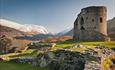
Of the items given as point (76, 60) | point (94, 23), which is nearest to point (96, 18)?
point (94, 23)

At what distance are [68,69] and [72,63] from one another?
920mm

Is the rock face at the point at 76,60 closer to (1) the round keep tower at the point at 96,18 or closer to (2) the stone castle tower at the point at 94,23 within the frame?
(2) the stone castle tower at the point at 94,23

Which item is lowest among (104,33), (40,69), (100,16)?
(40,69)

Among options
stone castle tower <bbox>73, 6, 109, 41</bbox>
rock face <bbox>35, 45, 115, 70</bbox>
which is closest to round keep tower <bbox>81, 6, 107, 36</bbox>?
stone castle tower <bbox>73, 6, 109, 41</bbox>

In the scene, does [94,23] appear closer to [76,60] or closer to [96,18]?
[96,18]

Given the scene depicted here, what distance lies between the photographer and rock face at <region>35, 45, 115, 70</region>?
26606 millimetres

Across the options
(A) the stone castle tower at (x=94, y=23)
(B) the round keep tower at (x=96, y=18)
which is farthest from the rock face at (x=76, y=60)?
(B) the round keep tower at (x=96, y=18)

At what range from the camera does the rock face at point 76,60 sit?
87.3 feet

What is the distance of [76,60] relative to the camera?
29000 mm

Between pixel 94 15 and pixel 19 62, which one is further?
pixel 94 15

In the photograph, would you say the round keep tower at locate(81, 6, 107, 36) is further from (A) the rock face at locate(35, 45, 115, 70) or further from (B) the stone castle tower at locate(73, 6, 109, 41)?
(A) the rock face at locate(35, 45, 115, 70)

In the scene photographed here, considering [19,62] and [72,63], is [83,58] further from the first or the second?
[19,62]

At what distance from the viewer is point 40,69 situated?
104 ft

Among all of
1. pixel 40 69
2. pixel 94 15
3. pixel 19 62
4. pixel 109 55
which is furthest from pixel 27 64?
pixel 94 15
